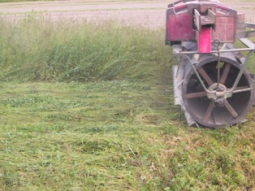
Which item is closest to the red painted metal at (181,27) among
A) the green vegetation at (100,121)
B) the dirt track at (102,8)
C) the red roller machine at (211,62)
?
the red roller machine at (211,62)

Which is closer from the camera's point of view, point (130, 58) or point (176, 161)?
point (176, 161)

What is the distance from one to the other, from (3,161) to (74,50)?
344cm

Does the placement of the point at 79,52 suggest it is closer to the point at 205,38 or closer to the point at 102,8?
the point at 205,38

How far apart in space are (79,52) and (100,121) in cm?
238

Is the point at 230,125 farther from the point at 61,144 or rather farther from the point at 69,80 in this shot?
the point at 69,80

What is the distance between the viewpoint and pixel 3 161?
407 cm

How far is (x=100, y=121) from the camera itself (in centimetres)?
514

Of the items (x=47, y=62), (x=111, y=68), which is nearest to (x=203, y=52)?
(x=111, y=68)

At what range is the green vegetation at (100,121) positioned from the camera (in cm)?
389

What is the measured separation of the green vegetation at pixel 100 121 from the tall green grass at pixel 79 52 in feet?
0.06

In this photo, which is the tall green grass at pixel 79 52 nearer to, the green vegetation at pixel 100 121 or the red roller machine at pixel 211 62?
the green vegetation at pixel 100 121

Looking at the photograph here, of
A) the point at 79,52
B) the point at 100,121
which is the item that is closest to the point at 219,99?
the point at 100,121

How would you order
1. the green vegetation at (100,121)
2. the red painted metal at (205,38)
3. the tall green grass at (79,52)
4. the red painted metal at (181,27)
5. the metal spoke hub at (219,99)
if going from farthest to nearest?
the tall green grass at (79,52) < the red painted metal at (181,27) < the metal spoke hub at (219,99) < the red painted metal at (205,38) < the green vegetation at (100,121)

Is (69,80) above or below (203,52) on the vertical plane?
below
